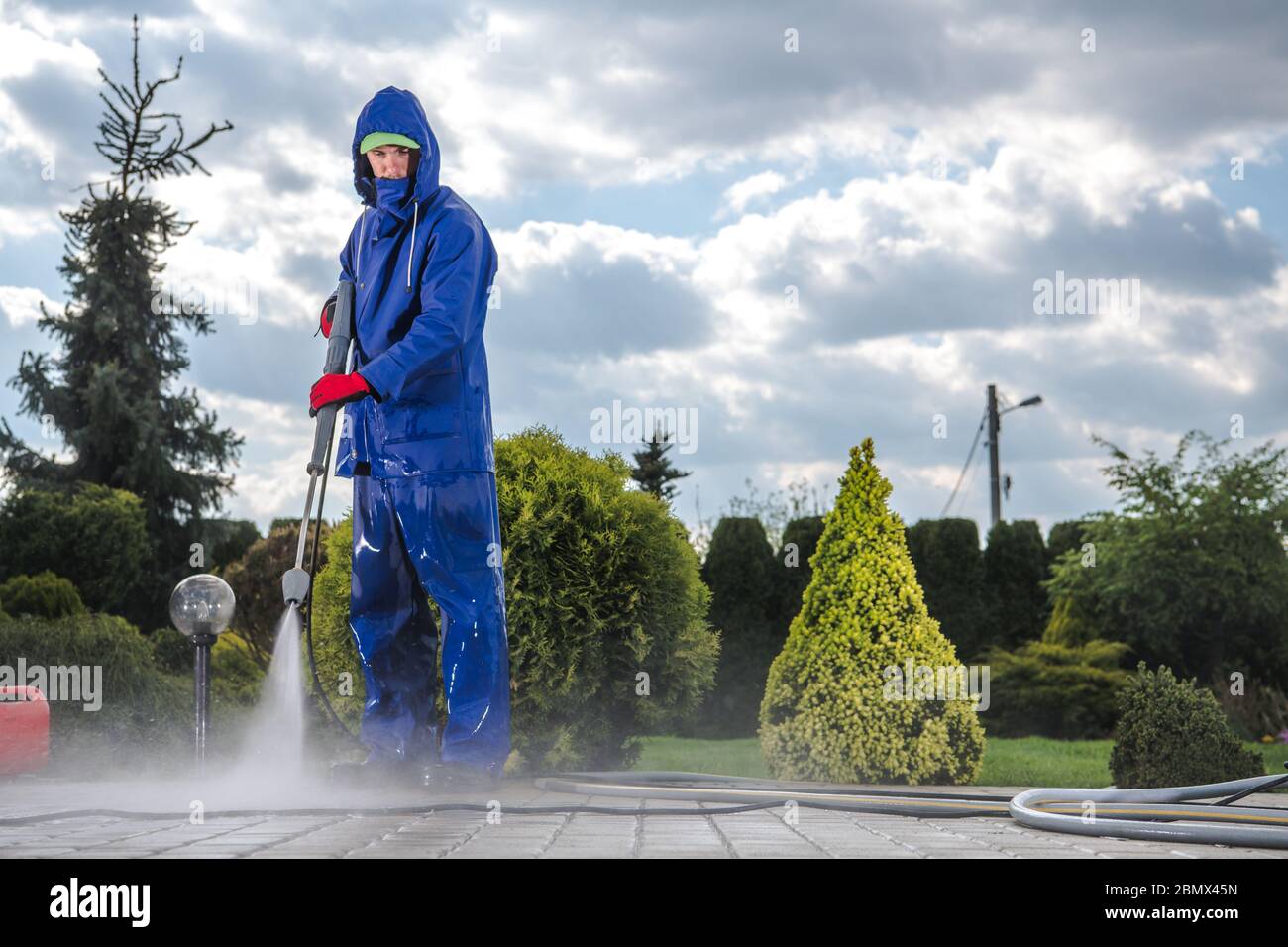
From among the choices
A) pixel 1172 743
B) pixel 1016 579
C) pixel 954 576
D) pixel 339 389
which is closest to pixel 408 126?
pixel 339 389

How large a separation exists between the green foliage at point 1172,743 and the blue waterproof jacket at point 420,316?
176 inches

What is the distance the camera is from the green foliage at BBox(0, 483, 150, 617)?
16094 millimetres

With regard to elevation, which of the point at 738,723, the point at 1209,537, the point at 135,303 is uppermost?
the point at 135,303

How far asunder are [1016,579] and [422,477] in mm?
12357

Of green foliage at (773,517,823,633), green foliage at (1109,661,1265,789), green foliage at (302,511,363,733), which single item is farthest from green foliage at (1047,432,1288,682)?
green foliage at (302,511,363,733)

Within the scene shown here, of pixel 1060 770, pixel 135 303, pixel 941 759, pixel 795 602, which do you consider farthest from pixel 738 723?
pixel 135 303

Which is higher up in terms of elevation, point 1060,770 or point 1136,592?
point 1136,592

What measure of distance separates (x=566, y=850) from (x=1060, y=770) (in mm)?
7454

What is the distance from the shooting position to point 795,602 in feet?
46.8

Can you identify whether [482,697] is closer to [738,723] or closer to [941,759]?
[941,759]

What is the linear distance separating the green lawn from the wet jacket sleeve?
4279 mm

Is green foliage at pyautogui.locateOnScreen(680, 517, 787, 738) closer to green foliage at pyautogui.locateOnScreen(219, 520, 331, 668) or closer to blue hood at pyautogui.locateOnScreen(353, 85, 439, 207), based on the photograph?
green foliage at pyautogui.locateOnScreen(219, 520, 331, 668)

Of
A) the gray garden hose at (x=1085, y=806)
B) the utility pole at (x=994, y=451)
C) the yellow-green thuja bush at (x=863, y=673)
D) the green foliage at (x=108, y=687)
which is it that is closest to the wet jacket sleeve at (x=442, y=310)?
the gray garden hose at (x=1085, y=806)
